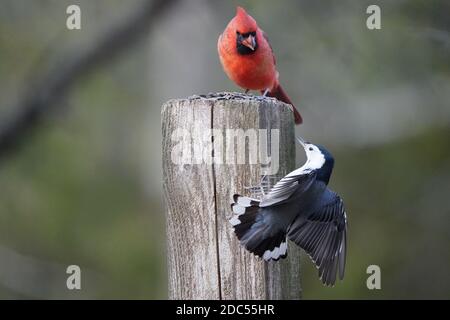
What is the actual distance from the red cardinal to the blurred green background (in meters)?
2.07

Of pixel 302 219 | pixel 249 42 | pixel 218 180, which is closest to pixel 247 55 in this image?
pixel 249 42

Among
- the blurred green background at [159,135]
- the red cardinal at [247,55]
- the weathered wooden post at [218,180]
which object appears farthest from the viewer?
the blurred green background at [159,135]

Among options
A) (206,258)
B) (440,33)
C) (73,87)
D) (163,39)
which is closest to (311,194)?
(206,258)

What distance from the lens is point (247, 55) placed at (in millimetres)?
4477

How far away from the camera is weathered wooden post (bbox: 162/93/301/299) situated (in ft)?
9.82

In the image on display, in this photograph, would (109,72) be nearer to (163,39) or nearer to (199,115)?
(163,39)

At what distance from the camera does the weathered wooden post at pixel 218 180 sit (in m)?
2.99

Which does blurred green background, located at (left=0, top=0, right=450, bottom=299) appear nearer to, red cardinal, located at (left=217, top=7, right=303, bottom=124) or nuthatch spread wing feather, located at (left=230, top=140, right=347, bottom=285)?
red cardinal, located at (left=217, top=7, right=303, bottom=124)

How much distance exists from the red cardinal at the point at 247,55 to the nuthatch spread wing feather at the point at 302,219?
109cm

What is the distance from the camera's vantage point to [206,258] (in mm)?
3029

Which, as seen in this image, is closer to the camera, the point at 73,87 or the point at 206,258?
the point at 206,258

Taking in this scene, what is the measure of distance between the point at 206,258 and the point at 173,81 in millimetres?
4404

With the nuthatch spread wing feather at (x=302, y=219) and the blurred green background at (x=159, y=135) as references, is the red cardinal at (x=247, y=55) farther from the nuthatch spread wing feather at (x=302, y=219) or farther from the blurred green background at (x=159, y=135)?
the blurred green background at (x=159, y=135)

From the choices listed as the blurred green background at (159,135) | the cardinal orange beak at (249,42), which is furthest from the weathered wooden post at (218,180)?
the blurred green background at (159,135)
